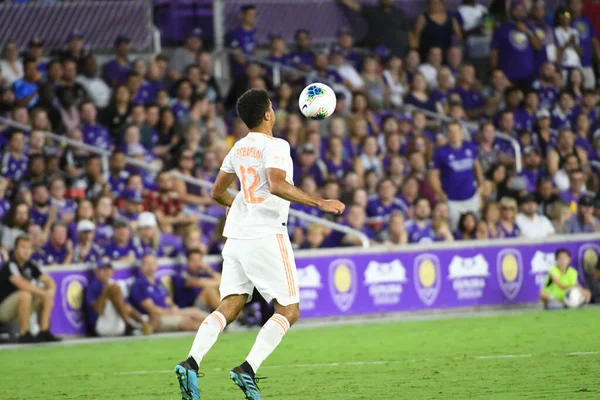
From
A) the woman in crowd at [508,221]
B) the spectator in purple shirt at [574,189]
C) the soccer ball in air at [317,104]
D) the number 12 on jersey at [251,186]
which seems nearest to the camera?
the number 12 on jersey at [251,186]

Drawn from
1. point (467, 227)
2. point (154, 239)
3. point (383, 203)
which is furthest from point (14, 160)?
point (467, 227)

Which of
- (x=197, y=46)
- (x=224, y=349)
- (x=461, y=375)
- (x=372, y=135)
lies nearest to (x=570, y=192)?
(x=372, y=135)

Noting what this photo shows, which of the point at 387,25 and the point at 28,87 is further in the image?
the point at 387,25

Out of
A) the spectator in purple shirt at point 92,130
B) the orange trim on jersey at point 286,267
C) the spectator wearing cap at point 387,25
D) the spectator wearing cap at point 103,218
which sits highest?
the spectator wearing cap at point 387,25

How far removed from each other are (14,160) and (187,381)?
10238 mm

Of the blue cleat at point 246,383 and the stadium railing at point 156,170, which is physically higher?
the stadium railing at point 156,170

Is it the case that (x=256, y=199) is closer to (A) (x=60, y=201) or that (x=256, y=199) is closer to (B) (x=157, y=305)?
(B) (x=157, y=305)

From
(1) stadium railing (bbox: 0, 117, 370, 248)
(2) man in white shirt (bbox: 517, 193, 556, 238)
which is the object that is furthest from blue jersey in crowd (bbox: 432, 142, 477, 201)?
(1) stadium railing (bbox: 0, 117, 370, 248)

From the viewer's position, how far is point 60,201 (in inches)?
675

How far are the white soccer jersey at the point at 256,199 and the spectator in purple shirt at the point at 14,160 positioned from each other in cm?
935

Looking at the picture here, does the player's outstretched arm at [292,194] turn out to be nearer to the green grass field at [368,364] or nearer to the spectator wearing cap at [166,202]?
the green grass field at [368,364]

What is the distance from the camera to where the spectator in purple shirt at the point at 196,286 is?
16828 mm

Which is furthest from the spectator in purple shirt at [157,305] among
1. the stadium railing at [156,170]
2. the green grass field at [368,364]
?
the stadium railing at [156,170]

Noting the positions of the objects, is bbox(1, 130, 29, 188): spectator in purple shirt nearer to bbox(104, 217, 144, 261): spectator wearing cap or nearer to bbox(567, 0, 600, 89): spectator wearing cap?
bbox(104, 217, 144, 261): spectator wearing cap
